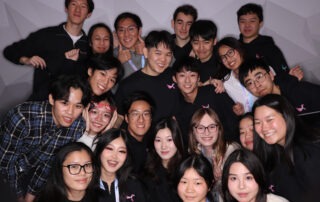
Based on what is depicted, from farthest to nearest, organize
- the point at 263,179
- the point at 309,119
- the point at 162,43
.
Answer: the point at 162,43 → the point at 309,119 → the point at 263,179

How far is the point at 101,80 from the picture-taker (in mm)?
3520

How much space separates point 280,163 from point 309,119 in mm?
763

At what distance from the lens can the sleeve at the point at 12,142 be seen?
292 cm

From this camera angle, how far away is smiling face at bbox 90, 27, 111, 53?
3867 millimetres

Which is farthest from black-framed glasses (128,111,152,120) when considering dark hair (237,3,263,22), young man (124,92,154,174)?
dark hair (237,3,263,22)

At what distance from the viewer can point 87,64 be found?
3.64 meters

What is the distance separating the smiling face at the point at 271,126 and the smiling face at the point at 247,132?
33cm

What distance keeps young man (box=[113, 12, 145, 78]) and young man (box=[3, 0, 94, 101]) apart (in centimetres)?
33

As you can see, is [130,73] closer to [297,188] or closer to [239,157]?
[239,157]

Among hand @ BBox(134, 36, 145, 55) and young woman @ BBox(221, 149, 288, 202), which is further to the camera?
hand @ BBox(134, 36, 145, 55)

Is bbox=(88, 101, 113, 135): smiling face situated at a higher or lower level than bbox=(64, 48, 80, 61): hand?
lower

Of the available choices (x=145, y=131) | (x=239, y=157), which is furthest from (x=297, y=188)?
(x=145, y=131)

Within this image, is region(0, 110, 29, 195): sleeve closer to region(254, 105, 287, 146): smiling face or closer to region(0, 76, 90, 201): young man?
region(0, 76, 90, 201): young man

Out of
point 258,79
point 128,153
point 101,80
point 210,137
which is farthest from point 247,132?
point 101,80
